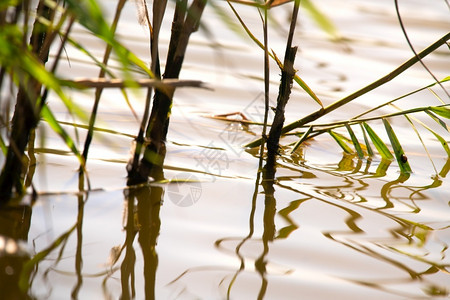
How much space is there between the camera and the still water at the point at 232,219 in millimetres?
1150

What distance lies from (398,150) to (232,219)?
522mm

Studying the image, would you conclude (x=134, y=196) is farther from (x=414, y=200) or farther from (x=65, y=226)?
(x=414, y=200)

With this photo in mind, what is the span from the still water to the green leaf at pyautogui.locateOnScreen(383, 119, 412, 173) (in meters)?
0.03

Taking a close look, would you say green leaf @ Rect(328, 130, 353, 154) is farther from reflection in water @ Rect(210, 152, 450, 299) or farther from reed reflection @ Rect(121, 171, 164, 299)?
reed reflection @ Rect(121, 171, 164, 299)

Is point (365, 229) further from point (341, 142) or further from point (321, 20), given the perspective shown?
point (321, 20)

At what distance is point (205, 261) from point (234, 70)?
1477 mm

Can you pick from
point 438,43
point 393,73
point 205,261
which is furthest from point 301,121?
point 205,261

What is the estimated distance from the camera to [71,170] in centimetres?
151

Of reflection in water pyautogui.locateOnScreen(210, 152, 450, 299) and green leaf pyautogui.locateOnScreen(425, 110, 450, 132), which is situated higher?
green leaf pyautogui.locateOnScreen(425, 110, 450, 132)

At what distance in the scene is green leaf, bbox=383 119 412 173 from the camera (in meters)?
1.63

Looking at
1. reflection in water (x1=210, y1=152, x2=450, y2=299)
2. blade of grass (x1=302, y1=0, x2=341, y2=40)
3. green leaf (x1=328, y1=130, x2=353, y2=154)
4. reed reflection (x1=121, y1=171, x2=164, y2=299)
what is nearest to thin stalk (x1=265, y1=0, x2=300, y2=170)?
reflection in water (x1=210, y1=152, x2=450, y2=299)

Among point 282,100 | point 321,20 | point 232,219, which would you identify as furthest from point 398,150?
point 321,20
